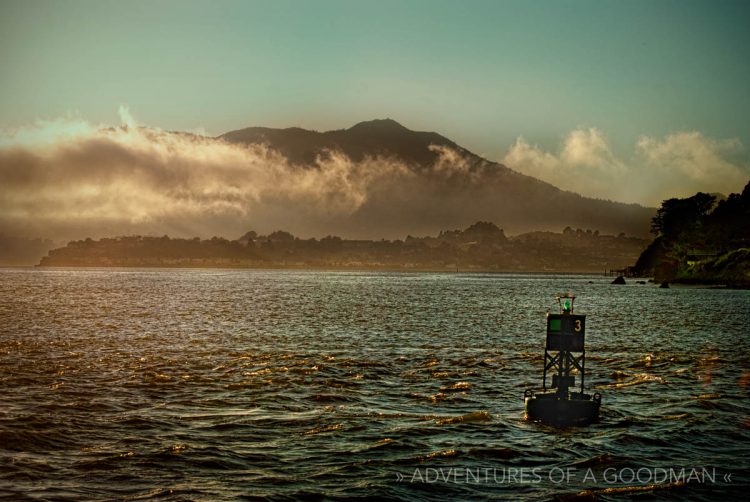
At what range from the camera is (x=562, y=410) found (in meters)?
30.1

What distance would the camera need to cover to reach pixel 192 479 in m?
22.8

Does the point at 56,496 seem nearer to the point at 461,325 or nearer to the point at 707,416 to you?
the point at 707,416

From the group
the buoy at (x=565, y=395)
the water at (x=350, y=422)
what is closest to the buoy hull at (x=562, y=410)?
the buoy at (x=565, y=395)

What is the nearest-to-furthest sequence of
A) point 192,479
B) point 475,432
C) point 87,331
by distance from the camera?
point 192,479, point 475,432, point 87,331

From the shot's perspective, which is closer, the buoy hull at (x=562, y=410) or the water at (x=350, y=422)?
the water at (x=350, y=422)

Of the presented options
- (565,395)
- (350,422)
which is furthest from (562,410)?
(350,422)

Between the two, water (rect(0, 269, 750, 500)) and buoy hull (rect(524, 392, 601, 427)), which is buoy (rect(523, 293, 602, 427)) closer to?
buoy hull (rect(524, 392, 601, 427))

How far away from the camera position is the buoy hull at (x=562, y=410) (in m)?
30.1

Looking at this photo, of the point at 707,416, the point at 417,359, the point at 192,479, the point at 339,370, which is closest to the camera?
the point at 192,479

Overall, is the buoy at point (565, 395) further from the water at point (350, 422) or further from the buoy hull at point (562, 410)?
the water at point (350, 422)

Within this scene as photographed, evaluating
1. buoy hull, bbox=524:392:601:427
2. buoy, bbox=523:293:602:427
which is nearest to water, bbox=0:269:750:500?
buoy hull, bbox=524:392:601:427

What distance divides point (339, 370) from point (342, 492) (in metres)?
22.9

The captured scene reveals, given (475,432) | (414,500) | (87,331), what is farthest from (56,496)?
(87,331)

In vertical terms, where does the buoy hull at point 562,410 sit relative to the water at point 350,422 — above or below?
above
